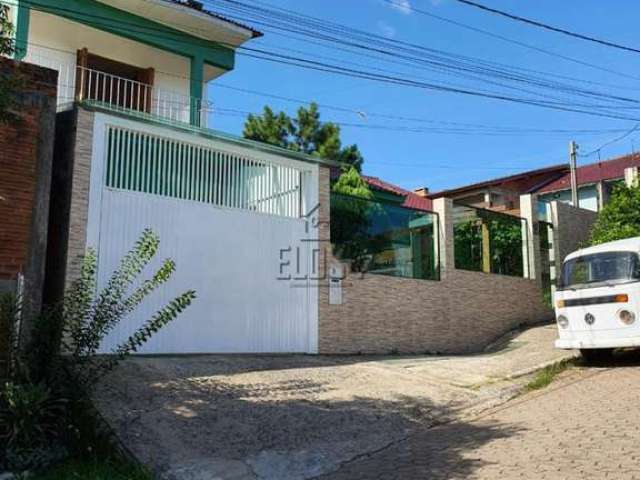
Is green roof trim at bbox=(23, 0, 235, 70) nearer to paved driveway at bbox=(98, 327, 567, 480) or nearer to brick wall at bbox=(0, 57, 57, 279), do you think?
brick wall at bbox=(0, 57, 57, 279)

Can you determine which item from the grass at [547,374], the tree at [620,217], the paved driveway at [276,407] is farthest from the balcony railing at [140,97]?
the tree at [620,217]

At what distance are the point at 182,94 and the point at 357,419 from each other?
427 inches

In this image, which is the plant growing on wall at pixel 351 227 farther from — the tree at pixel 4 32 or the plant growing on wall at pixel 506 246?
the tree at pixel 4 32

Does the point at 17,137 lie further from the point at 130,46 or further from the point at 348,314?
the point at 130,46

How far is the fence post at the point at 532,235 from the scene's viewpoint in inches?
674

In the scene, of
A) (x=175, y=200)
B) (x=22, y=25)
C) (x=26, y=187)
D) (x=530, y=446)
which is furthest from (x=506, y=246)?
(x=22, y=25)

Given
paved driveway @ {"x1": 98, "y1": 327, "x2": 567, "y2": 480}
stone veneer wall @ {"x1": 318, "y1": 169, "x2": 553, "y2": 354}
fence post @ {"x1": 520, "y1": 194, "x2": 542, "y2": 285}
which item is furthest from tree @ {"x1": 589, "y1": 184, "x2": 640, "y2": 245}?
paved driveway @ {"x1": 98, "y1": 327, "x2": 567, "y2": 480}

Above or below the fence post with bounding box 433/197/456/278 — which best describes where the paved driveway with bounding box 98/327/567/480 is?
below

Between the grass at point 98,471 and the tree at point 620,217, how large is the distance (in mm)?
13502

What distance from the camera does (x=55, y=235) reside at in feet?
30.9

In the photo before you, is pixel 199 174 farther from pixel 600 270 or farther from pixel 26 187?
pixel 600 270

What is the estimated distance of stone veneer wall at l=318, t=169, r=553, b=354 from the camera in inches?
491

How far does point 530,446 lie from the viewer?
6266 mm

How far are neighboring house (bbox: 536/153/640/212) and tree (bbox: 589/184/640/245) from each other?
12.7 metres
